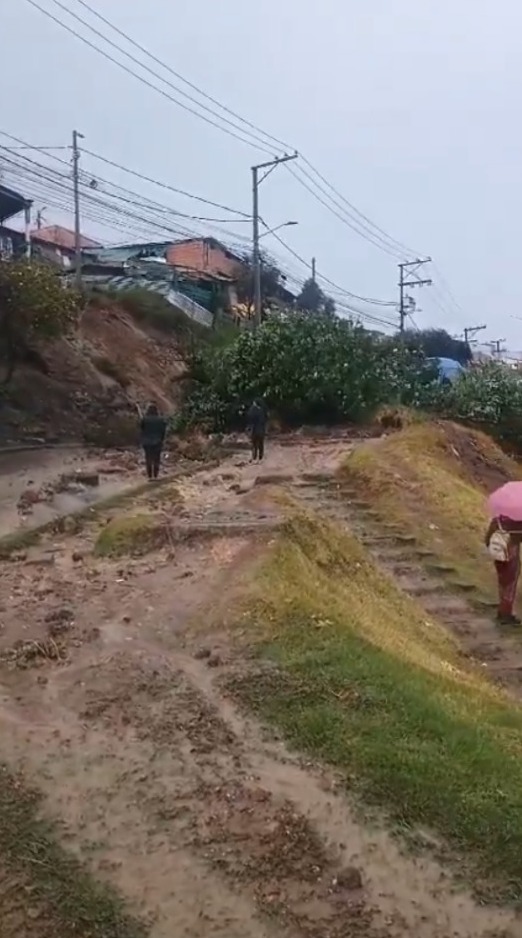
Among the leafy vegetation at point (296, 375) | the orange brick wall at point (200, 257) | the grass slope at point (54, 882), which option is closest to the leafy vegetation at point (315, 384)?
the leafy vegetation at point (296, 375)

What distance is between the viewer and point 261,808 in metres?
5.58

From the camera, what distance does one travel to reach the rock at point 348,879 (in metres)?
4.93

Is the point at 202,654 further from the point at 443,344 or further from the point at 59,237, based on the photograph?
the point at 443,344

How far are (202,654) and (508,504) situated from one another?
4659mm

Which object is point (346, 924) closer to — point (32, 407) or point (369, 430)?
point (369, 430)

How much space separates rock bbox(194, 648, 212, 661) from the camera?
777 centimetres

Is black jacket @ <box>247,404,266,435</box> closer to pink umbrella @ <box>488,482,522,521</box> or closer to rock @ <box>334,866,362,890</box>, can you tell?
pink umbrella @ <box>488,482,522,521</box>

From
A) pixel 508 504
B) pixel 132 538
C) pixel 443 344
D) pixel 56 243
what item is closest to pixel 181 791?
pixel 132 538

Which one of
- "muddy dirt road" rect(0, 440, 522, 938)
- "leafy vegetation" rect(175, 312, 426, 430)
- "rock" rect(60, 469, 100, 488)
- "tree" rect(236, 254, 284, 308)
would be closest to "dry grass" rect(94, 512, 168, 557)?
"muddy dirt road" rect(0, 440, 522, 938)

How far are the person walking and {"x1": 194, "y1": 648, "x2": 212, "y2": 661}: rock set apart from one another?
4.61 metres

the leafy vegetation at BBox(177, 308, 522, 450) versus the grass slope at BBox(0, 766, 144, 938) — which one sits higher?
the leafy vegetation at BBox(177, 308, 522, 450)

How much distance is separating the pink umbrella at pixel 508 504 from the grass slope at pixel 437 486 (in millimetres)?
2062

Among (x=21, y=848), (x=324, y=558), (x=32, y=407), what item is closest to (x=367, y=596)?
(x=324, y=558)

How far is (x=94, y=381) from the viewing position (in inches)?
1209
